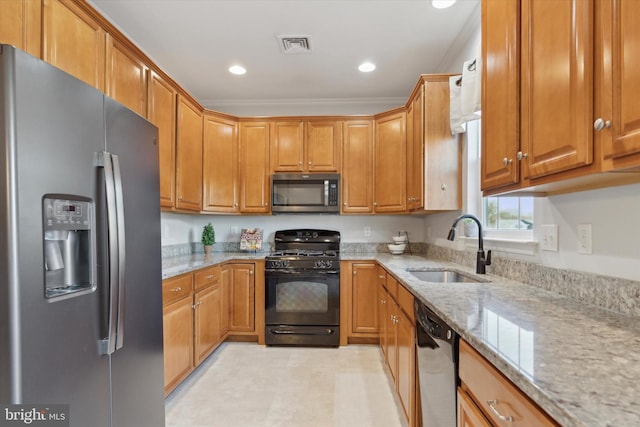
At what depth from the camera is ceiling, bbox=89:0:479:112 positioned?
218cm

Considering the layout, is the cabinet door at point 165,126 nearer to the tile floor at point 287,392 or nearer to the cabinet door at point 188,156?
the cabinet door at point 188,156

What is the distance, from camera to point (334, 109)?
150 inches

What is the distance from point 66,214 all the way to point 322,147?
268 centimetres

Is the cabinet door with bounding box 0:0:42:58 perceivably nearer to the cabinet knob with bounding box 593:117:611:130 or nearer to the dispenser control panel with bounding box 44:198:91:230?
the dispenser control panel with bounding box 44:198:91:230

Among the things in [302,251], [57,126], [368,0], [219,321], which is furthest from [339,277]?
[57,126]

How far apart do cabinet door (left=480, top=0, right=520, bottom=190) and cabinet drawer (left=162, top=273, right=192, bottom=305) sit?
1.96 metres

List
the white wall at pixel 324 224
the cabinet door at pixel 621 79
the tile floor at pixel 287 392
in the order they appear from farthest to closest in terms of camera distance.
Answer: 1. the white wall at pixel 324 224
2. the tile floor at pixel 287 392
3. the cabinet door at pixel 621 79

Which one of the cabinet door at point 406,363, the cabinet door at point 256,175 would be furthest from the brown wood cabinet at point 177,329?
the cabinet door at point 406,363

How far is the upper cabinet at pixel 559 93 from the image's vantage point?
2.58ft

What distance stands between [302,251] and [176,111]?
190 centimetres

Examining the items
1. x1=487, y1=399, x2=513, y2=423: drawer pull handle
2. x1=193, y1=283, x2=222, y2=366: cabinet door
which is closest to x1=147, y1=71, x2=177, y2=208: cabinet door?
x1=193, y1=283, x2=222, y2=366: cabinet door

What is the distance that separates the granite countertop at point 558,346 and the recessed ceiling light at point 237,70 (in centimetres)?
266

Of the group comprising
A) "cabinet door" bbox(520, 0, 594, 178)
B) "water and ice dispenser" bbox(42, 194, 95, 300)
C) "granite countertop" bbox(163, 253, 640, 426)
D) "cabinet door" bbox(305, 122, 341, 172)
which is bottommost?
"granite countertop" bbox(163, 253, 640, 426)

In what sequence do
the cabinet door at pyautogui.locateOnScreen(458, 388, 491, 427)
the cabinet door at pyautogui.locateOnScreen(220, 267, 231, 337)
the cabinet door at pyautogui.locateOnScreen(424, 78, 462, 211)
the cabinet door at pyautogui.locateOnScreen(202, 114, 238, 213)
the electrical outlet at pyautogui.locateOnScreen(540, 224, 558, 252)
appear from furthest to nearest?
1. the cabinet door at pyautogui.locateOnScreen(202, 114, 238, 213)
2. the cabinet door at pyautogui.locateOnScreen(220, 267, 231, 337)
3. the cabinet door at pyautogui.locateOnScreen(424, 78, 462, 211)
4. the electrical outlet at pyautogui.locateOnScreen(540, 224, 558, 252)
5. the cabinet door at pyautogui.locateOnScreen(458, 388, 491, 427)
